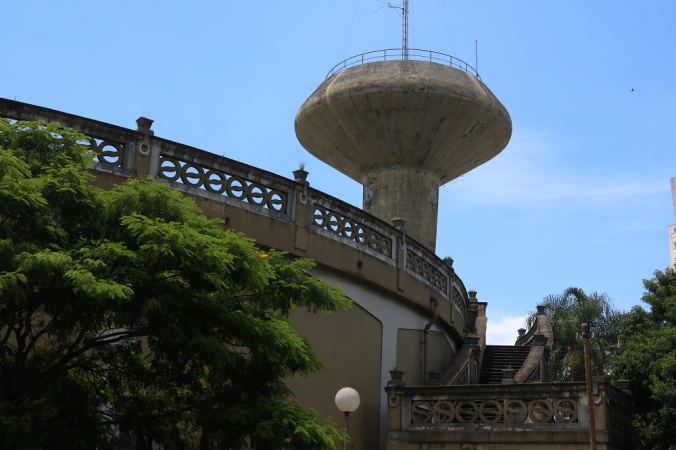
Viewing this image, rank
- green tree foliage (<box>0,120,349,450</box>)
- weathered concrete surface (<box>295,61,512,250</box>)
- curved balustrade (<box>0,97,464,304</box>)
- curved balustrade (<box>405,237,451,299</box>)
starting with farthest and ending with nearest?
weathered concrete surface (<box>295,61,512,250</box>)
curved balustrade (<box>405,237,451,299</box>)
curved balustrade (<box>0,97,464,304</box>)
green tree foliage (<box>0,120,349,450</box>)

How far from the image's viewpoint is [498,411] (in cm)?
1549

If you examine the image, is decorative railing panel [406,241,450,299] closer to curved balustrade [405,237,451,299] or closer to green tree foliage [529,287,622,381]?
curved balustrade [405,237,451,299]

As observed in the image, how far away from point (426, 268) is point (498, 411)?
5355 millimetres

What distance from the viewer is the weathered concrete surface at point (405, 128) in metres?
27.9

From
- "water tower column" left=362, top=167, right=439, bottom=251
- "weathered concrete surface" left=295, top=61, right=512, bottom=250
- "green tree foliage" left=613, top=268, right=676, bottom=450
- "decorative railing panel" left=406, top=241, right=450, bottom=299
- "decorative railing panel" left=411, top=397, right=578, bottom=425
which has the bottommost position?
"decorative railing panel" left=411, top=397, right=578, bottom=425

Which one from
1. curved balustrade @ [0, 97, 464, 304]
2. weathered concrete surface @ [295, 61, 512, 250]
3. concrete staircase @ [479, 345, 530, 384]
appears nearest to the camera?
curved balustrade @ [0, 97, 464, 304]

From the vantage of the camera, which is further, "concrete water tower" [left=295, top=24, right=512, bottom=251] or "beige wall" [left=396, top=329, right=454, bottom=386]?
"concrete water tower" [left=295, top=24, right=512, bottom=251]

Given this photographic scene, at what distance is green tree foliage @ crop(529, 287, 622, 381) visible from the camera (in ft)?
113

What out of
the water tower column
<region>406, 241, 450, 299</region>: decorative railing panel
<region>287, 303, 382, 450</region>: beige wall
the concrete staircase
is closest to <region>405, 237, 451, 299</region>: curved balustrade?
<region>406, 241, 450, 299</region>: decorative railing panel

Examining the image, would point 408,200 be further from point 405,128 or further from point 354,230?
point 354,230

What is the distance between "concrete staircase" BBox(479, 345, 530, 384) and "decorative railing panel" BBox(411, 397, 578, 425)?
19.8 feet

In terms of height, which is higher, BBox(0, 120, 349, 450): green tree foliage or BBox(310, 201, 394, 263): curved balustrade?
BBox(310, 201, 394, 263): curved balustrade

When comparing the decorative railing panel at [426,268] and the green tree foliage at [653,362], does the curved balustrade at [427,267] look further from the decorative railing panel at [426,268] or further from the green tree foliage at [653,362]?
the green tree foliage at [653,362]

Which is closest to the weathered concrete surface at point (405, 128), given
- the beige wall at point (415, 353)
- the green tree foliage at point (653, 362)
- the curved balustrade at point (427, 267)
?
the curved balustrade at point (427, 267)
